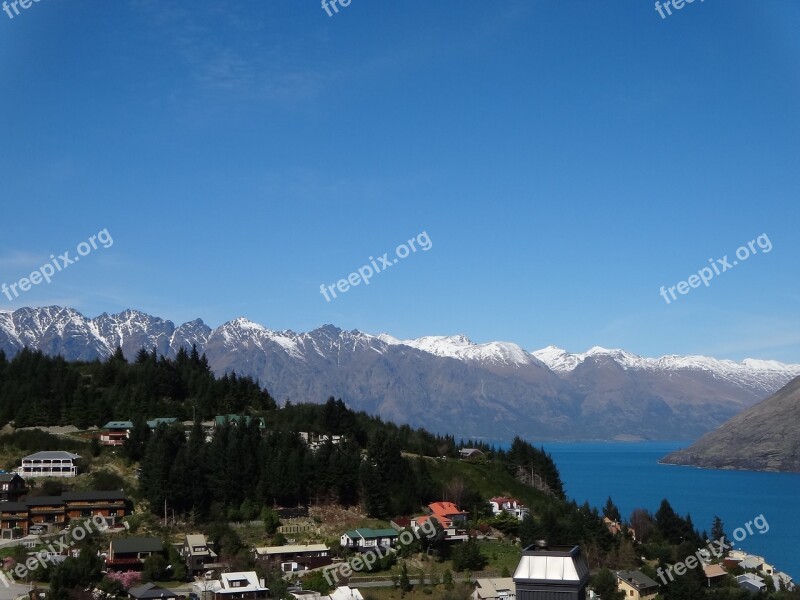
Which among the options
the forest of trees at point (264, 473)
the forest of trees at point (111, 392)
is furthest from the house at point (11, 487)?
the forest of trees at point (111, 392)

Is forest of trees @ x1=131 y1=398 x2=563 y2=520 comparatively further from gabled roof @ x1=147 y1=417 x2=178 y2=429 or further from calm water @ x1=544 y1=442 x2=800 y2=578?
calm water @ x1=544 y1=442 x2=800 y2=578

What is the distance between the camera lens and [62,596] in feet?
151

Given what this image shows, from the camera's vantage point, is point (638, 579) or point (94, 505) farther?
point (94, 505)

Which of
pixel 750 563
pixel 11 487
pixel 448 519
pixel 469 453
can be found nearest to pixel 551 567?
pixel 448 519

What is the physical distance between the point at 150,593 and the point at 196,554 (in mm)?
7003

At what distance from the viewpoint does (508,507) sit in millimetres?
74812

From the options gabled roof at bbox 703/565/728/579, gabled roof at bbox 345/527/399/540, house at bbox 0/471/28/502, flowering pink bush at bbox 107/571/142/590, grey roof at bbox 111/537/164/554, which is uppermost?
house at bbox 0/471/28/502

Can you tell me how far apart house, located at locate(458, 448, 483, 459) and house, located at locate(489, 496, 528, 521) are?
67.8 feet

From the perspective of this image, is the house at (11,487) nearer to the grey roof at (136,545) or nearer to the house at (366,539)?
the grey roof at (136,545)

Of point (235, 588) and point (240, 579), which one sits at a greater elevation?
point (240, 579)

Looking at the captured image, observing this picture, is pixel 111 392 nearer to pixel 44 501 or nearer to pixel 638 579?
pixel 44 501

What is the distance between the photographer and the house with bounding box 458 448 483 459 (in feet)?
321

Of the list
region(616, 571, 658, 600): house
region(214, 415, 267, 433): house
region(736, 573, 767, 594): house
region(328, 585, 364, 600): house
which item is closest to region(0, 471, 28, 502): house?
region(214, 415, 267, 433): house

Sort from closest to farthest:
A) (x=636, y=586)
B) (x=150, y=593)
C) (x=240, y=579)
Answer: (x=150, y=593)
(x=240, y=579)
(x=636, y=586)
